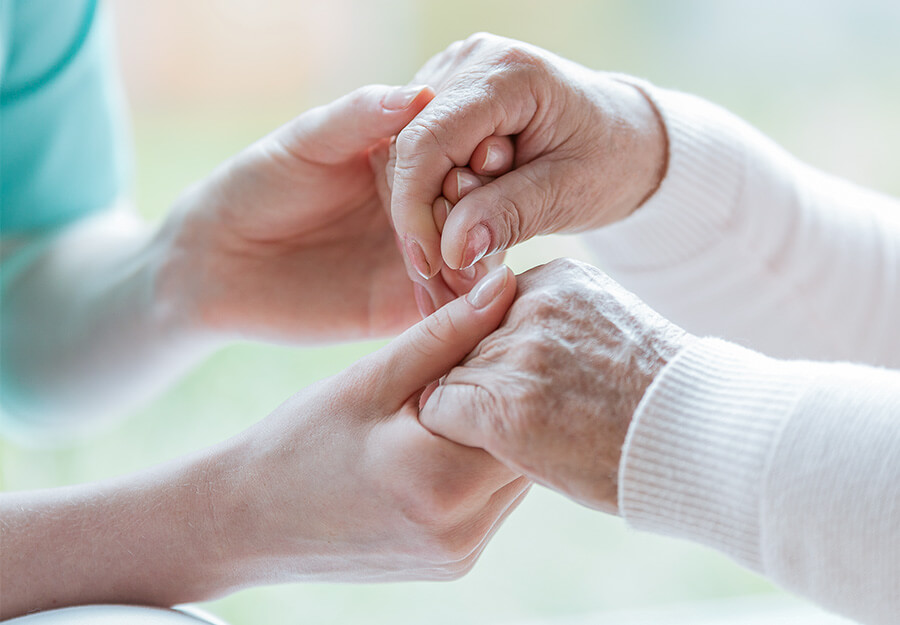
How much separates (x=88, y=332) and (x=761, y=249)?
0.98 metres

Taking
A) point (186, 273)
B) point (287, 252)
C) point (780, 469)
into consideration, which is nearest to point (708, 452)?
point (780, 469)

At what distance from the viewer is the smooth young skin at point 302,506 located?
71cm

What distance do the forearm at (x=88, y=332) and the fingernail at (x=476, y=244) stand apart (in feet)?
1.91

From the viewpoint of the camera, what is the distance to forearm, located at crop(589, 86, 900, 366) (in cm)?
103

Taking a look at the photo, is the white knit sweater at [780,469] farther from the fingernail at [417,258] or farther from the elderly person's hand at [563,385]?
the fingernail at [417,258]

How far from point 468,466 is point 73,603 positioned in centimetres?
42

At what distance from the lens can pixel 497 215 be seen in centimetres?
81

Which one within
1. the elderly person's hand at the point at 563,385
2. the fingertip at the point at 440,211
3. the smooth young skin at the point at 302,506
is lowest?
the smooth young skin at the point at 302,506

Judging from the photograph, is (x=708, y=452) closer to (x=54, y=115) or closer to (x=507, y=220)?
(x=507, y=220)

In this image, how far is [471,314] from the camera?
2.45 ft

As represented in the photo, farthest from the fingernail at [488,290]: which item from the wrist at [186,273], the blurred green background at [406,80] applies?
the blurred green background at [406,80]

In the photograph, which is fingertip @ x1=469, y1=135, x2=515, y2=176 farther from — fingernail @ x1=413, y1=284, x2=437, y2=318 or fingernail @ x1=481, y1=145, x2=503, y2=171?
fingernail @ x1=413, y1=284, x2=437, y2=318

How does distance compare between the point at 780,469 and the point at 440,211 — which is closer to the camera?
the point at 780,469

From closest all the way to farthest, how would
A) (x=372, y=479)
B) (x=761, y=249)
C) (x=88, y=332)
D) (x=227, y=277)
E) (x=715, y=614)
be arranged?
1. (x=372, y=479)
2. (x=761, y=249)
3. (x=227, y=277)
4. (x=88, y=332)
5. (x=715, y=614)
